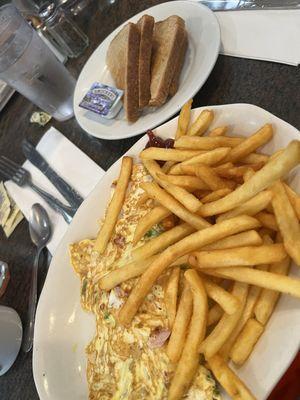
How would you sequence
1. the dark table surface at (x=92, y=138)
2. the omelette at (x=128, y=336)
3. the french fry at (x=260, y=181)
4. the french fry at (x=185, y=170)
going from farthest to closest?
the dark table surface at (x=92, y=138)
the french fry at (x=185, y=170)
the omelette at (x=128, y=336)
the french fry at (x=260, y=181)

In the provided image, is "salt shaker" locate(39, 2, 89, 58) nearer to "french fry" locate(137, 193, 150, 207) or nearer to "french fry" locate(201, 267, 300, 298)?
"french fry" locate(137, 193, 150, 207)

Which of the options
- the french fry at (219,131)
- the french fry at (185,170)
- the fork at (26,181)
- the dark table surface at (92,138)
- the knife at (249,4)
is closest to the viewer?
the french fry at (185,170)

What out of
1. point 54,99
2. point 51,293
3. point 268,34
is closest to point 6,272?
point 51,293

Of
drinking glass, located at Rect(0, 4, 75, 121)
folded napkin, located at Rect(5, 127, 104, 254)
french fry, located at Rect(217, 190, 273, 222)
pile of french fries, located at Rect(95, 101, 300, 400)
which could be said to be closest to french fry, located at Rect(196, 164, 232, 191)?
pile of french fries, located at Rect(95, 101, 300, 400)

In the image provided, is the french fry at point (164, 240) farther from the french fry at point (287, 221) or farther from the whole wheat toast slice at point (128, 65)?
the whole wheat toast slice at point (128, 65)

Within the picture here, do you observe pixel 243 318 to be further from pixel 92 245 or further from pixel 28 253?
pixel 28 253

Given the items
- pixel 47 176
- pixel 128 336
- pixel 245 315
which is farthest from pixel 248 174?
pixel 47 176

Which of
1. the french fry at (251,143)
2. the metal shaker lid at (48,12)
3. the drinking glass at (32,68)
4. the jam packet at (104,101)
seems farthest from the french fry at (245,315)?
the metal shaker lid at (48,12)
